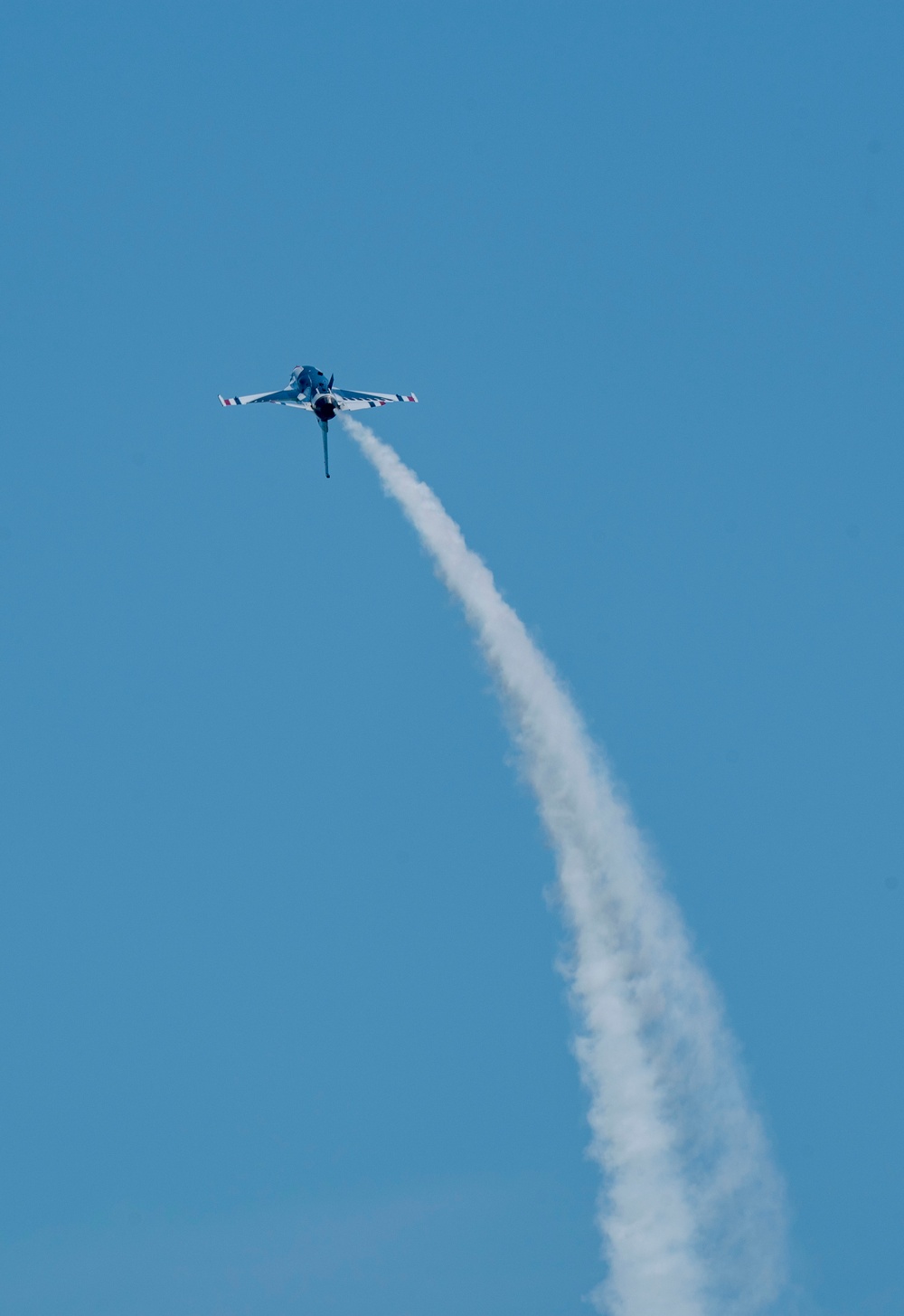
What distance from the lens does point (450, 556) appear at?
13062 centimetres

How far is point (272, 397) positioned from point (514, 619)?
1612 centimetres

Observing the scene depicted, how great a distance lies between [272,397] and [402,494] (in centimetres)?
823

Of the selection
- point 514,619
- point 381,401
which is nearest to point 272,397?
point 381,401

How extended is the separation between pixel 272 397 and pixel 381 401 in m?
5.59

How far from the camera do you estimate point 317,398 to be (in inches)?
4993

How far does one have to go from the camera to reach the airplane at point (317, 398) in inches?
4993

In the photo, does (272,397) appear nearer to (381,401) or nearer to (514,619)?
(381,401)

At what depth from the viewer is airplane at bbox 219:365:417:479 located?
12681 cm

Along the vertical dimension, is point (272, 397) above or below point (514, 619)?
above

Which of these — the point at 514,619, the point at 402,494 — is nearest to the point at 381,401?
the point at 402,494

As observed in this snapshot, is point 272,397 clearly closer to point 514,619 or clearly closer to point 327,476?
point 327,476

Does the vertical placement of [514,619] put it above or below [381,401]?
below

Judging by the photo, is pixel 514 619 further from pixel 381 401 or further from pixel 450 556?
pixel 381 401

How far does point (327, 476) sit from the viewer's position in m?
126
